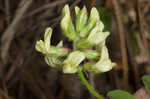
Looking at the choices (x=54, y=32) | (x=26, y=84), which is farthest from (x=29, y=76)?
(x=54, y=32)

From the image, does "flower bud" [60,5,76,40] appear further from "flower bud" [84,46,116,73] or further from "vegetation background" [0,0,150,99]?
"vegetation background" [0,0,150,99]

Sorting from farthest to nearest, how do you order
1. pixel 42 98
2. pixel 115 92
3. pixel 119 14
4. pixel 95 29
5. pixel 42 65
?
pixel 42 65
pixel 42 98
pixel 119 14
pixel 115 92
pixel 95 29

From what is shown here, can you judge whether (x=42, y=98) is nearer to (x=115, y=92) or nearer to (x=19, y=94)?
(x=19, y=94)

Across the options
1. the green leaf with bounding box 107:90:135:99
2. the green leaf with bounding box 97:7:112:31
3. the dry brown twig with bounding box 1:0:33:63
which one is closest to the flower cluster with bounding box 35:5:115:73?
the green leaf with bounding box 107:90:135:99

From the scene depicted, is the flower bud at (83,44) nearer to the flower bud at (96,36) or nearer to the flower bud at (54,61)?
the flower bud at (96,36)

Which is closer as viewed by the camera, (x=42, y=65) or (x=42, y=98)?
(x=42, y=98)

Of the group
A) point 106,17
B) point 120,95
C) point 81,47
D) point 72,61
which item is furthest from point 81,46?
point 106,17

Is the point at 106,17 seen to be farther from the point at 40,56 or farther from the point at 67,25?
the point at 67,25

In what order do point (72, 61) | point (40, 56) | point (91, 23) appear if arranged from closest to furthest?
point (72, 61) < point (91, 23) < point (40, 56)
